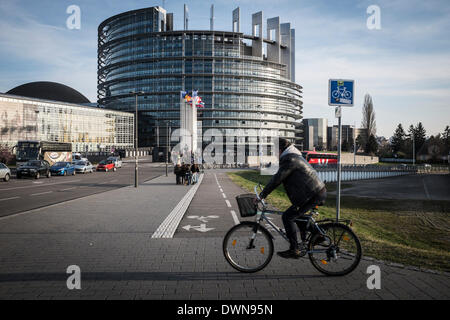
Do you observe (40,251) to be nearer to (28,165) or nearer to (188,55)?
(28,165)

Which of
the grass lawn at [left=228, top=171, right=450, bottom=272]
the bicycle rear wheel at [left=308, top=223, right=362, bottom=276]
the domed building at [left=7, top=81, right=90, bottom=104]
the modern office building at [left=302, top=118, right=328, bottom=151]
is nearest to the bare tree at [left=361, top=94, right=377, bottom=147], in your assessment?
the grass lawn at [left=228, top=171, right=450, bottom=272]

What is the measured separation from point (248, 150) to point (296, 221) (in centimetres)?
9561

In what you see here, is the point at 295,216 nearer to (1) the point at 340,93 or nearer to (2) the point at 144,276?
(2) the point at 144,276

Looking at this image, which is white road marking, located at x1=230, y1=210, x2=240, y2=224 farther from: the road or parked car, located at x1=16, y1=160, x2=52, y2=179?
parked car, located at x1=16, y1=160, x2=52, y2=179

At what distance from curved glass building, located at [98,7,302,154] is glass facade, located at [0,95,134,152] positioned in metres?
9.58

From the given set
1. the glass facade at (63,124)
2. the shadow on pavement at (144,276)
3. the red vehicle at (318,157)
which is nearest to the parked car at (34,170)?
the shadow on pavement at (144,276)

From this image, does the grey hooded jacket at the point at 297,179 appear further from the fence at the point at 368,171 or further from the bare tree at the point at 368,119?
the bare tree at the point at 368,119

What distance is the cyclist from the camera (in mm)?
4395

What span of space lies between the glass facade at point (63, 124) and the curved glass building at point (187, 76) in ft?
31.4

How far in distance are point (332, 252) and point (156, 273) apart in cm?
264

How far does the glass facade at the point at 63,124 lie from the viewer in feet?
210
